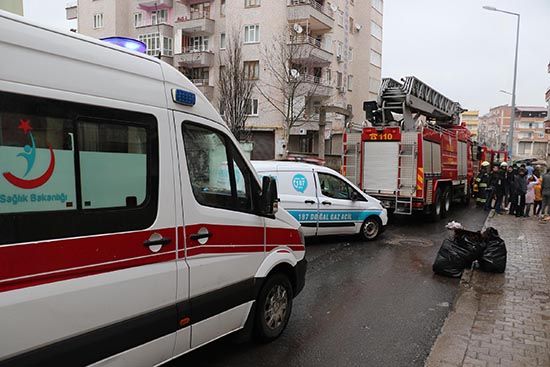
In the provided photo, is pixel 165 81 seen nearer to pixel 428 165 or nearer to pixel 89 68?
pixel 89 68

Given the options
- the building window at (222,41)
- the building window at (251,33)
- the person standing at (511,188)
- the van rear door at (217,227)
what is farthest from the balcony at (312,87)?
the van rear door at (217,227)

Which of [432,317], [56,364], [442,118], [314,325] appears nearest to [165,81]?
[56,364]

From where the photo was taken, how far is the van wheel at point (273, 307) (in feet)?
14.0

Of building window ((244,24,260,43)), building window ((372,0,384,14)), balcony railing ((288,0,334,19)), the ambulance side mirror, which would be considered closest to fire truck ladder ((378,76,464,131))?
the ambulance side mirror

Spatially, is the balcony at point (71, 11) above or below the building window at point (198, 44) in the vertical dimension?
above

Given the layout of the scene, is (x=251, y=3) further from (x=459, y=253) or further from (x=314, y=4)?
(x=459, y=253)

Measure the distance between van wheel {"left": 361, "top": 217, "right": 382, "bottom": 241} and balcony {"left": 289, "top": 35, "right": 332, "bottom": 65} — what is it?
2339 cm

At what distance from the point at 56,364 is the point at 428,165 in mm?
11714

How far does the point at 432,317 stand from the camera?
536 centimetres

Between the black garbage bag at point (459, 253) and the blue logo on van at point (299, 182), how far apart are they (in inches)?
119

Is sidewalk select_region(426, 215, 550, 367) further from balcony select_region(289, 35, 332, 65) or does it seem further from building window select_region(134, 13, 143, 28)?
building window select_region(134, 13, 143, 28)

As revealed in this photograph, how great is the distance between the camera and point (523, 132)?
11150cm

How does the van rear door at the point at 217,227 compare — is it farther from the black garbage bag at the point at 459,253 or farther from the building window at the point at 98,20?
the building window at the point at 98,20

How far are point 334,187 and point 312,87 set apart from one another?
24.2 m
